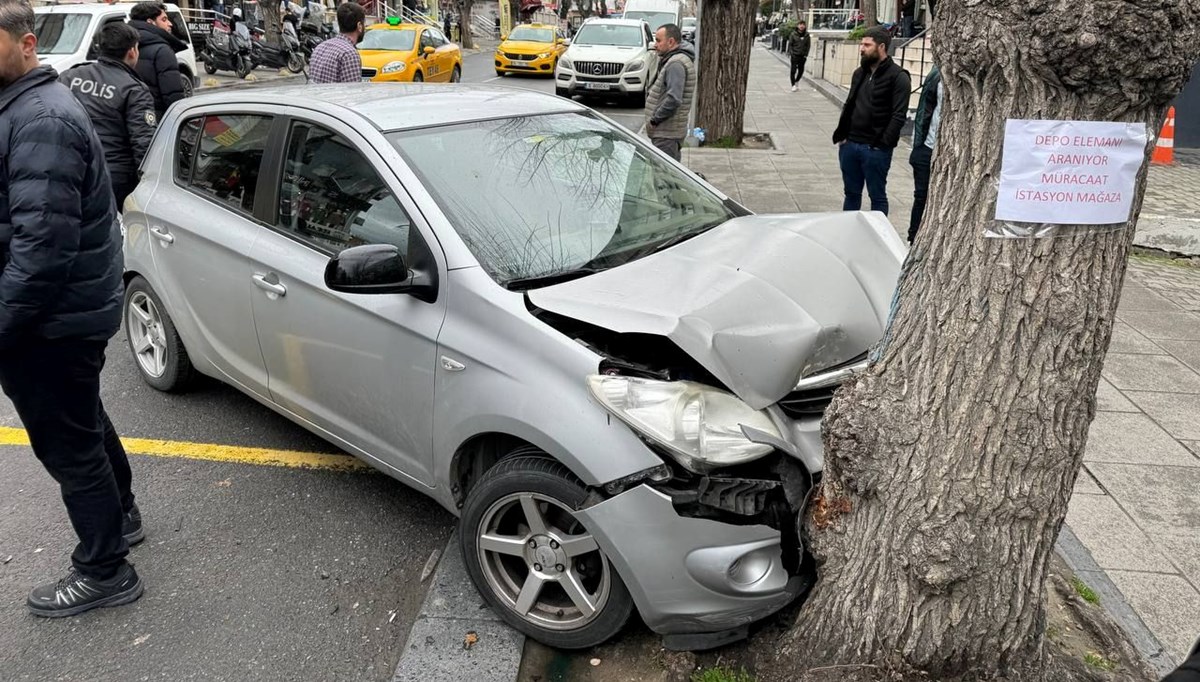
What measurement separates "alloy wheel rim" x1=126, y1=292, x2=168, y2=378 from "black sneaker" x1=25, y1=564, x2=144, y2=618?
5.77ft

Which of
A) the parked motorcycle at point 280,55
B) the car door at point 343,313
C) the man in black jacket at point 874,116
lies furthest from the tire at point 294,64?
the car door at point 343,313

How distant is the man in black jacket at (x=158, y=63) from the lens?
22.6 feet

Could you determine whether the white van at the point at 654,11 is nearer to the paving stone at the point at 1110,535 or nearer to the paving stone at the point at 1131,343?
the paving stone at the point at 1131,343

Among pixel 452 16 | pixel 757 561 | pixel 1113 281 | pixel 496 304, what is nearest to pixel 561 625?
pixel 757 561

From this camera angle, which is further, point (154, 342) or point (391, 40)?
point (391, 40)

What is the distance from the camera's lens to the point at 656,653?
2908 millimetres

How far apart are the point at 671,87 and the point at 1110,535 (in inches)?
234

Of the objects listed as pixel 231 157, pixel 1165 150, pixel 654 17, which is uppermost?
pixel 654 17

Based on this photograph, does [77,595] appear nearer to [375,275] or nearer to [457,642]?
[457,642]

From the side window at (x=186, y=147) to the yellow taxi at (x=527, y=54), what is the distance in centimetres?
2042

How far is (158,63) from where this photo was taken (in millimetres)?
6922

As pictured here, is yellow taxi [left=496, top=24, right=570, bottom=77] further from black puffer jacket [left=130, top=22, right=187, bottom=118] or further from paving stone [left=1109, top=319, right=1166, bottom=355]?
paving stone [left=1109, top=319, right=1166, bottom=355]

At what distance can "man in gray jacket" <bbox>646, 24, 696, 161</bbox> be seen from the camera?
8.41 m

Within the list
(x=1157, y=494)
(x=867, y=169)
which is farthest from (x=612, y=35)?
(x=1157, y=494)
